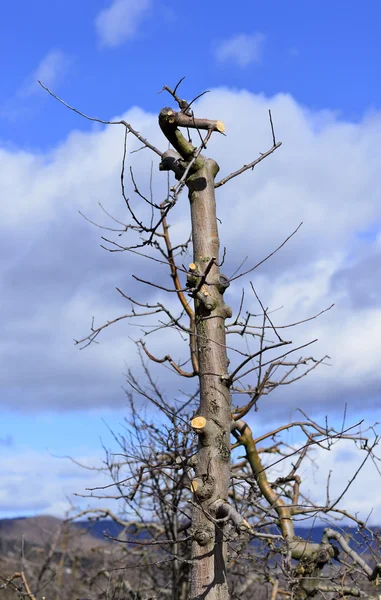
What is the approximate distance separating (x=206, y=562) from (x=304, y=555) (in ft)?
9.03

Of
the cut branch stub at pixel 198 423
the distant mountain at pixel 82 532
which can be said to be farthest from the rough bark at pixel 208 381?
the distant mountain at pixel 82 532

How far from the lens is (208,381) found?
4770mm

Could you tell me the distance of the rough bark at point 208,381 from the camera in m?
4.47

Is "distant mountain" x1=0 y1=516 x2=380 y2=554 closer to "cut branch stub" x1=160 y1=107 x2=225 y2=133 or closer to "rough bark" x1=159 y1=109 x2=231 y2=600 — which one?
"rough bark" x1=159 y1=109 x2=231 y2=600

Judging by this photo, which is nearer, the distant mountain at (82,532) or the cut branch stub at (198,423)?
the cut branch stub at (198,423)

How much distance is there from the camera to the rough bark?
4469 millimetres

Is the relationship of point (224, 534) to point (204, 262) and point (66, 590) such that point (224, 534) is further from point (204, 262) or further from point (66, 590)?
point (66, 590)

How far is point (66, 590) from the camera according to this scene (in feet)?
56.4

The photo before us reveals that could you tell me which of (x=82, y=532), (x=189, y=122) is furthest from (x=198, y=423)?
(x=82, y=532)

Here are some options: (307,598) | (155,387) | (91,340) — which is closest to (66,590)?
(155,387)

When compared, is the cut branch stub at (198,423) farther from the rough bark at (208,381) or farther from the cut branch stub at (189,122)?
the cut branch stub at (189,122)

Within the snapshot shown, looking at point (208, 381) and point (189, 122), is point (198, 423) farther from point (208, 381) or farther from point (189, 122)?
point (189, 122)

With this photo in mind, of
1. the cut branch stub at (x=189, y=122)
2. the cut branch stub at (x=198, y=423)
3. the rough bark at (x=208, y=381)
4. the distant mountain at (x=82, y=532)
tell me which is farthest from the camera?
the distant mountain at (x=82, y=532)

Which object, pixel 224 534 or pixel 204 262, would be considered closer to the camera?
pixel 224 534
